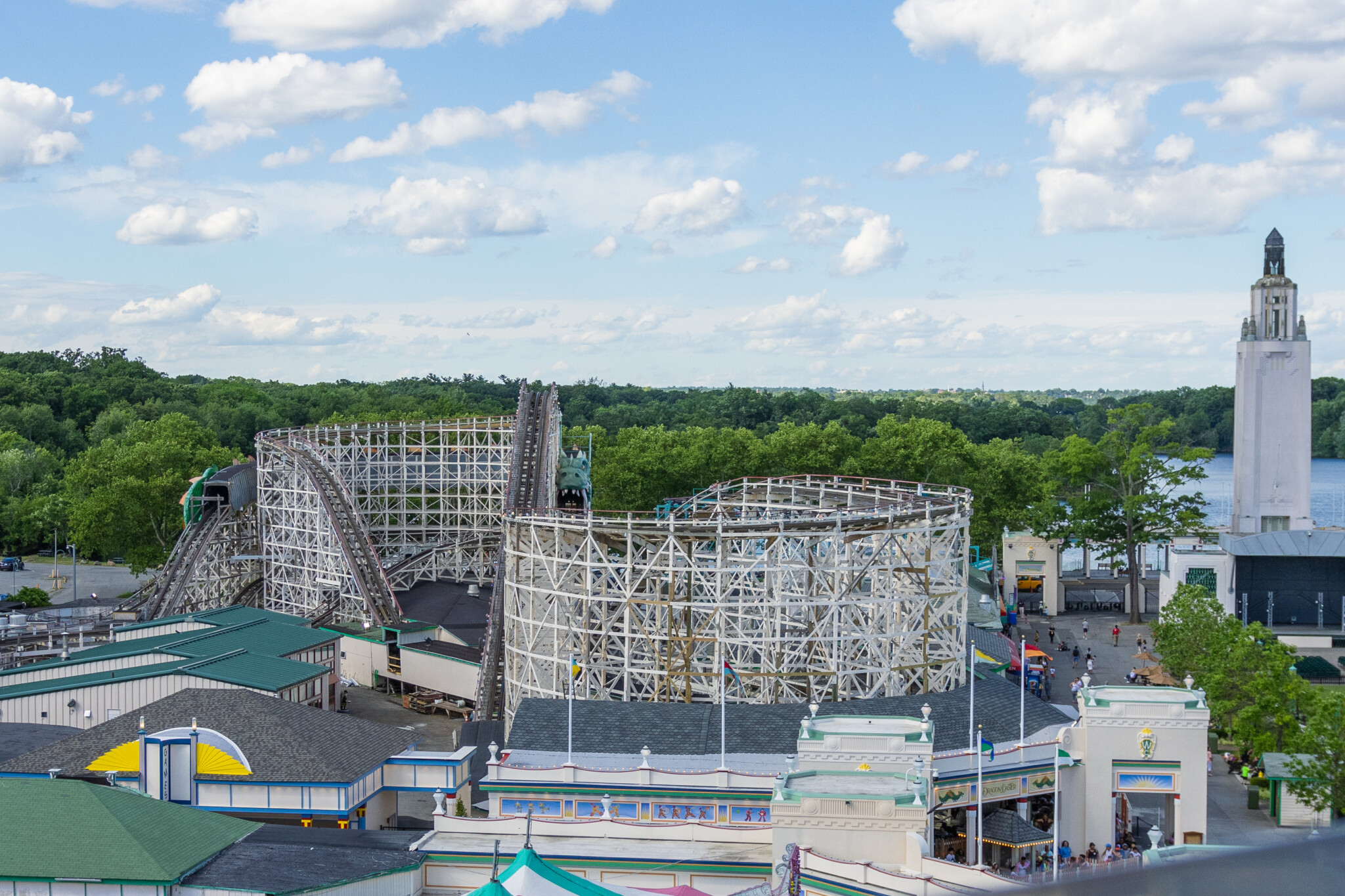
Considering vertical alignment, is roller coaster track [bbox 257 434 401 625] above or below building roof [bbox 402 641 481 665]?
above

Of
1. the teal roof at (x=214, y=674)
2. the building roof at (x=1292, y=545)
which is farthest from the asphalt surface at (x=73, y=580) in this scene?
the building roof at (x=1292, y=545)

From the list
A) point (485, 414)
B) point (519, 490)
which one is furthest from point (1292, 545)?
point (485, 414)

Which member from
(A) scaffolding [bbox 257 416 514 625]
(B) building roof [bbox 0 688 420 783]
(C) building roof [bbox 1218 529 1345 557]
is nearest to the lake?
(C) building roof [bbox 1218 529 1345 557]

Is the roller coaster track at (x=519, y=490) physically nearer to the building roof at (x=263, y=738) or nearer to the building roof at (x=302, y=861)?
the building roof at (x=263, y=738)

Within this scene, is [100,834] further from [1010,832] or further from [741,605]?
[1010,832]

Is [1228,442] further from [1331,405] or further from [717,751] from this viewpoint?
[717,751]

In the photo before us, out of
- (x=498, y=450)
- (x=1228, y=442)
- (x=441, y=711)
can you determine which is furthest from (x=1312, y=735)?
(x=1228, y=442)

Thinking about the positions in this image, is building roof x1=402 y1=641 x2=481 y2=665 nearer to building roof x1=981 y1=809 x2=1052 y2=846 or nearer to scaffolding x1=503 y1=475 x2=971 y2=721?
scaffolding x1=503 y1=475 x2=971 y2=721

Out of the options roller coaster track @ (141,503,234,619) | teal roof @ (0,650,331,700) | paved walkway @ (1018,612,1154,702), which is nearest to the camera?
teal roof @ (0,650,331,700)
